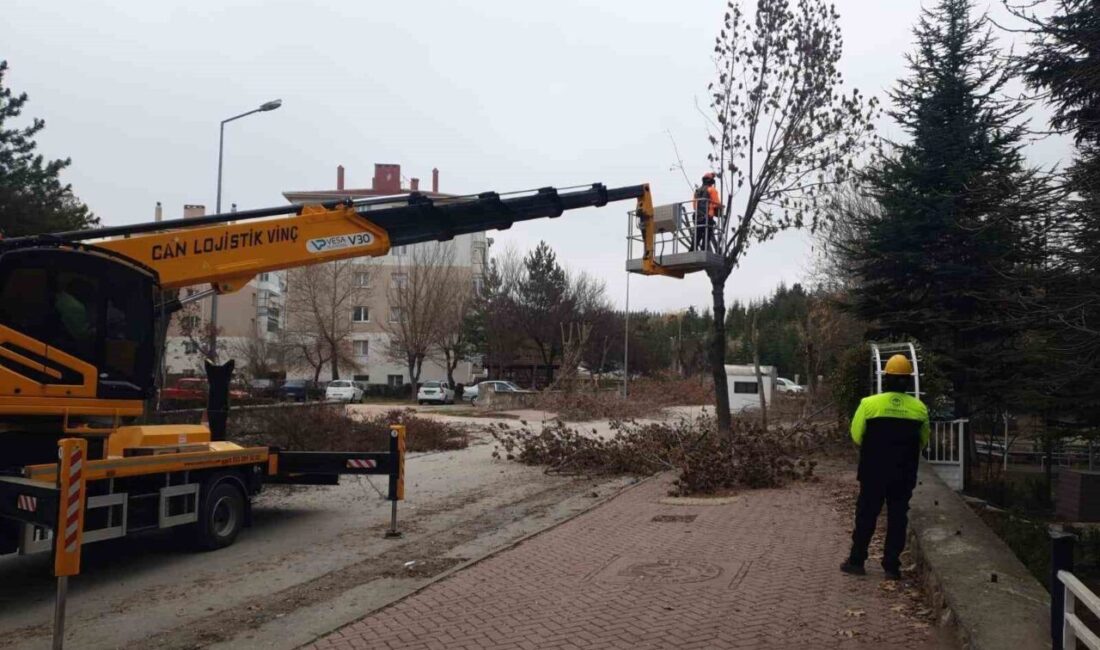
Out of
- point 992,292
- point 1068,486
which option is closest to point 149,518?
point 992,292

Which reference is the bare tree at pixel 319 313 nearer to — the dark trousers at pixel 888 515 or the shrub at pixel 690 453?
the shrub at pixel 690 453

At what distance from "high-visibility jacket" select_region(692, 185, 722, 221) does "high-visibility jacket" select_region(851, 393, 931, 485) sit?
6.21m

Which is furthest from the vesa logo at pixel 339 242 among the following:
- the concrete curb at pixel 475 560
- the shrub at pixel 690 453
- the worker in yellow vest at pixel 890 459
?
the worker in yellow vest at pixel 890 459

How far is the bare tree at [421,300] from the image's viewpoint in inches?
2061

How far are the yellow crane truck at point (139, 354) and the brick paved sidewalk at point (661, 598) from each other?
2.90 meters

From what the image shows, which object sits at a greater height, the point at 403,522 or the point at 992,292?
the point at 992,292

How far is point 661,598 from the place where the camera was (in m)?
6.86

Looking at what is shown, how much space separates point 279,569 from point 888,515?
5.94 m

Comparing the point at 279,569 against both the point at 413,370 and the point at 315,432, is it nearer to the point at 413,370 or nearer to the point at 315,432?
the point at 315,432

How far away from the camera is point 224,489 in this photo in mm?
10180

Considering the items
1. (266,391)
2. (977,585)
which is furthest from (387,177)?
(977,585)

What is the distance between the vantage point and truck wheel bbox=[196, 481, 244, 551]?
32.0 feet

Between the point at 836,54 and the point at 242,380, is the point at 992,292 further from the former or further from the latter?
the point at 242,380

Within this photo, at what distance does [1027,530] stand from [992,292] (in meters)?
4.37
